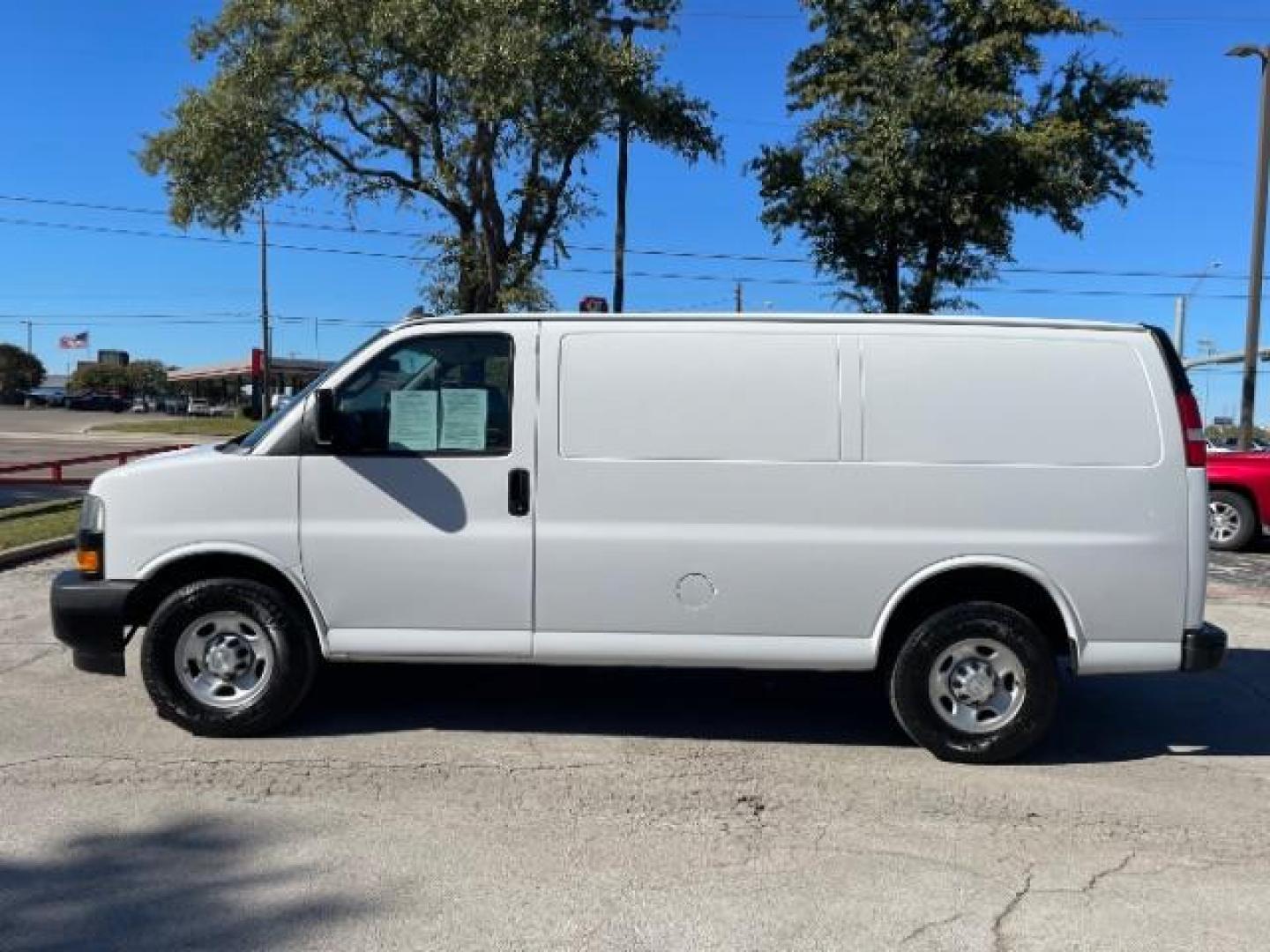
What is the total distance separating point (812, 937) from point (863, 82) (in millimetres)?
20467

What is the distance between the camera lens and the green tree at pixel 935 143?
20.3 meters

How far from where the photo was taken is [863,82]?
21.5m

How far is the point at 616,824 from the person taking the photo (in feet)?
14.4

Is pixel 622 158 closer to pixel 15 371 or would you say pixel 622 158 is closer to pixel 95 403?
pixel 95 403

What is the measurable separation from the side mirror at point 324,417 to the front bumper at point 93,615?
1128mm

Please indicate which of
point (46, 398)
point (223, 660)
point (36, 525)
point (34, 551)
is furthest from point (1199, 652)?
point (46, 398)

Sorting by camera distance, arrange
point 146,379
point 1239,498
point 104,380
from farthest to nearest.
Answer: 1. point 146,379
2. point 104,380
3. point 1239,498

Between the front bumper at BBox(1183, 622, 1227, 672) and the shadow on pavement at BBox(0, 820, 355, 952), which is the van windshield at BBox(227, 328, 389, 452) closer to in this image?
the shadow on pavement at BBox(0, 820, 355, 952)

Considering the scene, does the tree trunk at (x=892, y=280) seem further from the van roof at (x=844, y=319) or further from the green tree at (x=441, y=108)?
the van roof at (x=844, y=319)

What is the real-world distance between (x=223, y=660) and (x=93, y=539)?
2.73ft

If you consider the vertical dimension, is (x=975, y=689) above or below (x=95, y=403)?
below

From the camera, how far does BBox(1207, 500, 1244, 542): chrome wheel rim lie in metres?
12.9

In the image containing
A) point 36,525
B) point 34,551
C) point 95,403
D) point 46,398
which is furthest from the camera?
point 46,398

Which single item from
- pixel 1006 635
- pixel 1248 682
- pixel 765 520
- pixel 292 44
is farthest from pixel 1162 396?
pixel 292 44
